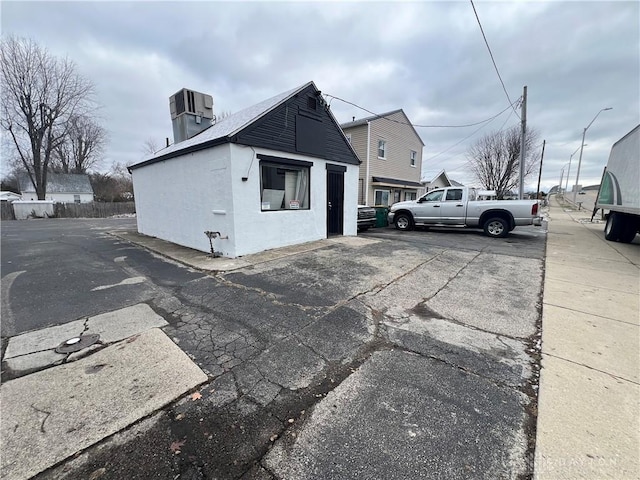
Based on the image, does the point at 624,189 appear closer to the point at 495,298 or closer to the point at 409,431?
the point at 495,298

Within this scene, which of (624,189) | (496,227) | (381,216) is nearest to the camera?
(624,189)

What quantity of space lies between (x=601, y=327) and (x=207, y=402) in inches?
179

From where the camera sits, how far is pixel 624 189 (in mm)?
8773

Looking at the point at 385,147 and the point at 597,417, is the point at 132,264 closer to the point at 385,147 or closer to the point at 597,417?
the point at 597,417

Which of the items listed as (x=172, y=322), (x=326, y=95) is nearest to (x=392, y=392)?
(x=172, y=322)

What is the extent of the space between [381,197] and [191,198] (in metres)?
13.9

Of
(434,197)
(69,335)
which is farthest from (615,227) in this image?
(69,335)

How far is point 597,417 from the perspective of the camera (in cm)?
191

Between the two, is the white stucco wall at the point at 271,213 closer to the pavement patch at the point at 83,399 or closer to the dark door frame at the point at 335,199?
the dark door frame at the point at 335,199

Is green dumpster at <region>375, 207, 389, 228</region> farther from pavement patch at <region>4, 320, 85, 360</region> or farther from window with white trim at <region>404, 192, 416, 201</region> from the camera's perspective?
pavement patch at <region>4, 320, 85, 360</region>

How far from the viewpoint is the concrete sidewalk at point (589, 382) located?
62.8 inches

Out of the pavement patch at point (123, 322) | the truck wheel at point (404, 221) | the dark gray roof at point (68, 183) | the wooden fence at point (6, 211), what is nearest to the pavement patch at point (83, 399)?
the pavement patch at point (123, 322)

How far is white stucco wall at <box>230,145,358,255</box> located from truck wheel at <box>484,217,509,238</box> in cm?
547

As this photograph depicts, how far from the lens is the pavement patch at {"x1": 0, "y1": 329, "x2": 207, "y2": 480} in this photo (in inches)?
65.3
